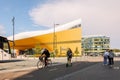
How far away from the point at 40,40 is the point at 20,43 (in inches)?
411

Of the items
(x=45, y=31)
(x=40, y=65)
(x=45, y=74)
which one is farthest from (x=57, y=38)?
(x=45, y=74)

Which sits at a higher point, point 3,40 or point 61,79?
point 3,40

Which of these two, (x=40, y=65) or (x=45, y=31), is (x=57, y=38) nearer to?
(x=45, y=31)

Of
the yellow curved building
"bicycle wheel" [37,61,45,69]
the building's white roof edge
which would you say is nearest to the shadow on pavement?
"bicycle wheel" [37,61,45,69]

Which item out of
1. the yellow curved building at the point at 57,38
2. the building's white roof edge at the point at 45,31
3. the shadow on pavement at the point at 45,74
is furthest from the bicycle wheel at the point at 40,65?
the building's white roof edge at the point at 45,31

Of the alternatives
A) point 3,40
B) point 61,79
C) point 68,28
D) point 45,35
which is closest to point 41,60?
point 61,79

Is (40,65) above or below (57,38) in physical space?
below

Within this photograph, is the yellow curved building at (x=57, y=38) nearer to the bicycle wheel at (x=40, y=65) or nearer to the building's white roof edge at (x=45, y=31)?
the building's white roof edge at (x=45, y=31)

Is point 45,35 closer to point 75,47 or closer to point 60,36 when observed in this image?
point 60,36

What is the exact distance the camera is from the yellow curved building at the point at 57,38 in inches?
4478

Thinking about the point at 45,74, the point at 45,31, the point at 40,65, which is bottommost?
the point at 45,74

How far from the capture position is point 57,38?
11988 centimetres

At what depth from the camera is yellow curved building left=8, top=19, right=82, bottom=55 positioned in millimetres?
113750

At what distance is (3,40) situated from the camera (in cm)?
3959
